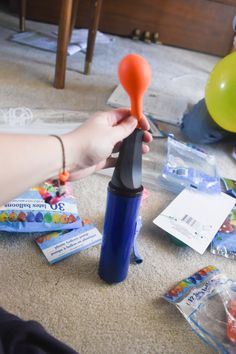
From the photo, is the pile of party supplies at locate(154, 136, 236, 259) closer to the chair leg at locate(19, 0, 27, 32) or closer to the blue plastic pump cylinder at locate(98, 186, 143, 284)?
the blue plastic pump cylinder at locate(98, 186, 143, 284)

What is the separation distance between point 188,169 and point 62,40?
2.30 feet

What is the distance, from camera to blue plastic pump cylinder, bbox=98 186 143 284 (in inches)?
22.9

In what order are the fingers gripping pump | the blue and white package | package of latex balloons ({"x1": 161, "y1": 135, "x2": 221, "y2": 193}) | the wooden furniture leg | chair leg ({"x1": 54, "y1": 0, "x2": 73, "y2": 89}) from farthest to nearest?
the wooden furniture leg < chair leg ({"x1": 54, "y1": 0, "x2": 73, "y2": 89}) < package of latex balloons ({"x1": 161, "y1": 135, "x2": 221, "y2": 193}) < the blue and white package < the fingers gripping pump

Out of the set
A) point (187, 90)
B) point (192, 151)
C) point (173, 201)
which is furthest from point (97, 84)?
point (173, 201)

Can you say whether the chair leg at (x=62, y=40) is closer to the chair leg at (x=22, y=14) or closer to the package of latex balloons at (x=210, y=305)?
the chair leg at (x=22, y=14)

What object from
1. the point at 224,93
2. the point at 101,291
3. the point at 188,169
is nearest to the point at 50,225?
the point at 101,291

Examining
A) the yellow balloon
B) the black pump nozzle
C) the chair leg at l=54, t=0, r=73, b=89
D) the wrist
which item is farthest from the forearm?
the chair leg at l=54, t=0, r=73, b=89

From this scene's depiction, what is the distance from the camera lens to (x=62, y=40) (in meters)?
1.33

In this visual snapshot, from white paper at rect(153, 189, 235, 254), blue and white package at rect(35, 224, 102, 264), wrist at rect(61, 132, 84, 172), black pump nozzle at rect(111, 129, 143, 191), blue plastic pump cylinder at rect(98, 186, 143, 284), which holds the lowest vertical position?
blue and white package at rect(35, 224, 102, 264)

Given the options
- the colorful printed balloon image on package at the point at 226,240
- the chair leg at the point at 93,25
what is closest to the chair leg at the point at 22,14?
the chair leg at the point at 93,25

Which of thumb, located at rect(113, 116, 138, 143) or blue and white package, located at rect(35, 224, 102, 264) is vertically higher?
thumb, located at rect(113, 116, 138, 143)

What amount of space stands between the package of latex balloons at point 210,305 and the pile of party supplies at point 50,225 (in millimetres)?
202

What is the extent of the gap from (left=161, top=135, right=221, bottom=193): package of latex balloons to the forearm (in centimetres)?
53

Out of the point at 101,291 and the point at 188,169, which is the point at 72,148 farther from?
the point at 188,169
